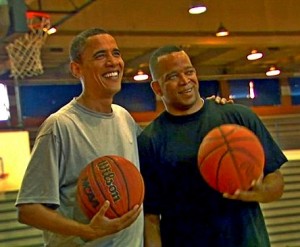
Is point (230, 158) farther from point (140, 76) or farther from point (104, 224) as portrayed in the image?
point (140, 76)

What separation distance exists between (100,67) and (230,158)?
0.59m

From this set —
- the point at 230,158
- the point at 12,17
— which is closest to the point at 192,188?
the point at 230,158

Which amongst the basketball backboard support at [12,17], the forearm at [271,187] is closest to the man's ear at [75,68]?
the forearm at [271,187]

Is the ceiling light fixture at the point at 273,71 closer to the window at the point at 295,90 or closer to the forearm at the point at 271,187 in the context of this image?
the window at the point at 295,90

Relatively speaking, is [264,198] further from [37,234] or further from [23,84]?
[23,84]

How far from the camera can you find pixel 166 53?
2.58 meters

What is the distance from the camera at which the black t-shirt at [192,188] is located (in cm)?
247

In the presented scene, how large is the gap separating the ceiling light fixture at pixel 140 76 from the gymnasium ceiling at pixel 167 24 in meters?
0.46

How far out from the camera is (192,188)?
2494mm

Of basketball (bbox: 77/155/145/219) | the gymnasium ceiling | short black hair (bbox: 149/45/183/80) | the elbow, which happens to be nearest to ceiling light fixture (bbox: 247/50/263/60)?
the gymnasium ceiling

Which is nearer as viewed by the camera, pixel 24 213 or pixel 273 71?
pixel 24 213

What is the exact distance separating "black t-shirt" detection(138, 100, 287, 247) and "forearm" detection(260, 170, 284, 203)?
1.4 inches

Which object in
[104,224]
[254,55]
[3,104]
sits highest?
[254,55]

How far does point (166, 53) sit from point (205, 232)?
74 centimetres
